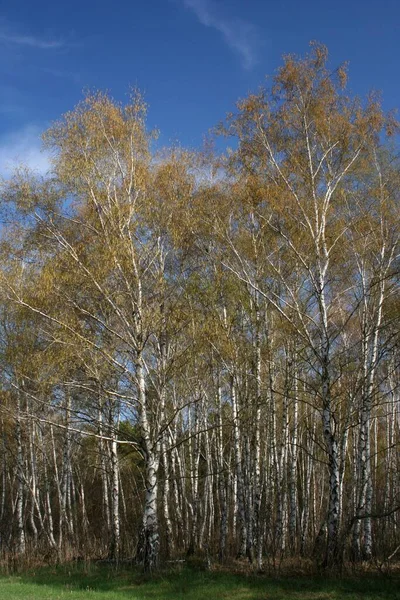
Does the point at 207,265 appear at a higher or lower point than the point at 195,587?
higher

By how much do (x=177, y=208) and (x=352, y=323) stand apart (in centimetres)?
771

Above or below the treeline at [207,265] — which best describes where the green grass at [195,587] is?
below

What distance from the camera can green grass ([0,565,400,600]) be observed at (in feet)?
26.1

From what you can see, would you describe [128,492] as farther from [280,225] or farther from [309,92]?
[309,92]

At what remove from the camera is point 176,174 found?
13.3 meters

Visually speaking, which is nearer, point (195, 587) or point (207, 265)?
point (195, 587)

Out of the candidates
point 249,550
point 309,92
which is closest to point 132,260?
point 309,92

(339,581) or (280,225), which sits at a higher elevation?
(280,225)

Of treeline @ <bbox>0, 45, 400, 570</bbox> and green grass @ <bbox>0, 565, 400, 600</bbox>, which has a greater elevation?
treeline @ <bbox>0, 45, 400, 570</bbox>

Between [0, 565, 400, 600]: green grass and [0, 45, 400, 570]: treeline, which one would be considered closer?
Result: [0, 565, 400, 600]: green grass

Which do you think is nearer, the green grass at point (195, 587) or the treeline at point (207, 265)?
the green grass at point (195, 587)

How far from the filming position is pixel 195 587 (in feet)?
29.5

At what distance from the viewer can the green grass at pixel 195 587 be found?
7953mm

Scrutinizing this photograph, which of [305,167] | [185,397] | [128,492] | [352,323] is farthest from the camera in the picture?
[128,492]
